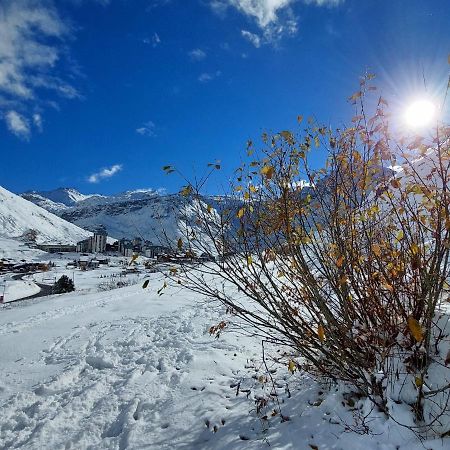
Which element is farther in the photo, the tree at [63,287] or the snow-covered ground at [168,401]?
the tree at [63,287]

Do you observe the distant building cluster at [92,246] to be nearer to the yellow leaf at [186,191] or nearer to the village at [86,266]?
the village at [86,266]

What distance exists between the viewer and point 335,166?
3.40m

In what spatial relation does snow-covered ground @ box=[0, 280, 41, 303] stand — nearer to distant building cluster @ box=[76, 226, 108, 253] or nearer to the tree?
the tree

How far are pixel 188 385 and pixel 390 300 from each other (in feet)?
12.4

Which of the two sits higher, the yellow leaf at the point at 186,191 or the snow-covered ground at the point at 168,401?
the yellow leaf at the point at 186,191

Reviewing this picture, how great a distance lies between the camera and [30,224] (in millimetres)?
165250

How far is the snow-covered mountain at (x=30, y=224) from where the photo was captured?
6024 inches

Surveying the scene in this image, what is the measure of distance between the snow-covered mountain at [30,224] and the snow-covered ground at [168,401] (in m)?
160

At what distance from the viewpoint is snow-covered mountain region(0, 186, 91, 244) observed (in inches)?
6024

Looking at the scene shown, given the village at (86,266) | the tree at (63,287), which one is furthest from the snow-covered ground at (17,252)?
the tree at (63,287)

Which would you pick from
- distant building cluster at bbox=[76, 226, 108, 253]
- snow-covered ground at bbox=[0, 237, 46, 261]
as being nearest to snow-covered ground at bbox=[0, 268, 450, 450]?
snow-covered ground at bbox=[0, 237, 46, 261]

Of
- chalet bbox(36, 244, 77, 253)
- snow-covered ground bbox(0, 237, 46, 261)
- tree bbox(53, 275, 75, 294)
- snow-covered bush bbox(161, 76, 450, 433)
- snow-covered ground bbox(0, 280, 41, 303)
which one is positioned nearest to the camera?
snow-covered bush bbox(161, 76, 450, 433)

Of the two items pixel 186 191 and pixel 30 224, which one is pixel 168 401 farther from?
pixel 30 224

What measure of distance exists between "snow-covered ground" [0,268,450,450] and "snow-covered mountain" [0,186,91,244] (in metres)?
160
